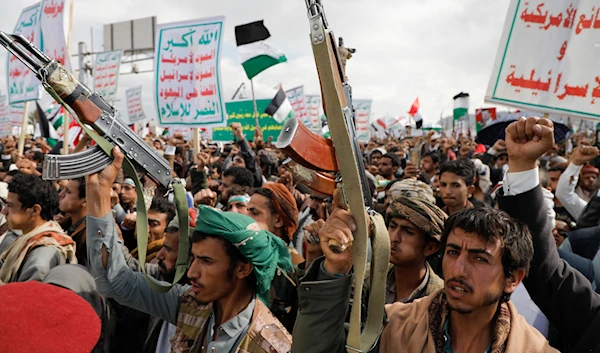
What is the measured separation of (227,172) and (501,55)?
3.05 meters

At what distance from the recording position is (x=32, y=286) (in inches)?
47.2

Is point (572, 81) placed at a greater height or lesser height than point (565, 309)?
greater

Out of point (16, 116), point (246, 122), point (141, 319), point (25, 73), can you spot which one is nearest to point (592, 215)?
point (141, 319)

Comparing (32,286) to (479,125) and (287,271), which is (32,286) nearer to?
(287,271)

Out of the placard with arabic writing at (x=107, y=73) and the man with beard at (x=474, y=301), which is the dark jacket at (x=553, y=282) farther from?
the placard with arabic writing at (x=107, y=73)

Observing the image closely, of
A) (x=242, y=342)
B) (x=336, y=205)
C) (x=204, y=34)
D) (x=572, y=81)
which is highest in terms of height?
(x=204, y=34)

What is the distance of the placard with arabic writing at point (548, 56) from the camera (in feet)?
9.84

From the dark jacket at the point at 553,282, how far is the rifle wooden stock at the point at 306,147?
820mm

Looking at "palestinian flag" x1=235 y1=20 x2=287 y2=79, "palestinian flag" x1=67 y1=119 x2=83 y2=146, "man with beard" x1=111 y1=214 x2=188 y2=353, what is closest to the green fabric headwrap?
"man with beard" x1=111 y1=214 x2=188 y2=353

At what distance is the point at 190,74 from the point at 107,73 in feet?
17.0

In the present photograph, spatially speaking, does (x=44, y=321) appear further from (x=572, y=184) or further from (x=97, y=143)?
(x=572, y=184)

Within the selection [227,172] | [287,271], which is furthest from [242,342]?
[227,172]

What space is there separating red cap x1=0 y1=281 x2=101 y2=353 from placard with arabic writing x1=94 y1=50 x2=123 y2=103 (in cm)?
1019

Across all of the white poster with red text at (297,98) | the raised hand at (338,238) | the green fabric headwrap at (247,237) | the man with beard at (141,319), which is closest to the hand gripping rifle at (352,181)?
the raised hand at (338,238)
